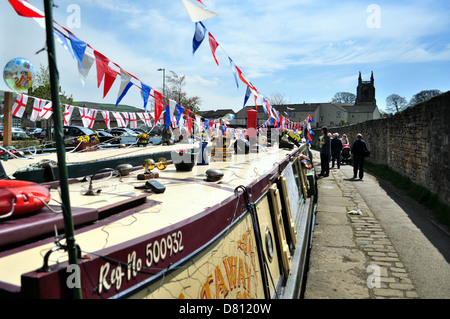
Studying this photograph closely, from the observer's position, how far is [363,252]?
548 centimetres

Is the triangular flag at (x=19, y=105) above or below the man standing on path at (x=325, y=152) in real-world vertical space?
above

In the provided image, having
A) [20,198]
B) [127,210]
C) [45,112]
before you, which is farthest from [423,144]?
[20,198]

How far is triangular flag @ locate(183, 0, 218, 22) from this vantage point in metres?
2.53

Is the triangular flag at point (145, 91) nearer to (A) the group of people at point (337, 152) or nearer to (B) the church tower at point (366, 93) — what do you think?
(A) the group of people at point (337, 152)

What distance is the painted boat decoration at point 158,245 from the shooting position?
118 centimetres

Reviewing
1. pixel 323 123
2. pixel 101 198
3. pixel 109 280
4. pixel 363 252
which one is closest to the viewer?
pixel 109 280

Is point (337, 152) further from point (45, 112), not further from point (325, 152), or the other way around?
point (45, 112)

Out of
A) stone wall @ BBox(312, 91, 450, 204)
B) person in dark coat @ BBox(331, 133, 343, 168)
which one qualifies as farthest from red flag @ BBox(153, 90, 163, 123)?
person in dark coat @ BBox(331, 133, 343, 168)

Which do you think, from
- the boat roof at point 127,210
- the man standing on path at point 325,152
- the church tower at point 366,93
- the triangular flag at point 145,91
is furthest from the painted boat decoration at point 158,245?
the church tower at point 366,93

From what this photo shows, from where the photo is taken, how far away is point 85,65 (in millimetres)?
2727

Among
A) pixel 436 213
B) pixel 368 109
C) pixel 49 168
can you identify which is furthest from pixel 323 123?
pixel 49 168

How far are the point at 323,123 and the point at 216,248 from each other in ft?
292

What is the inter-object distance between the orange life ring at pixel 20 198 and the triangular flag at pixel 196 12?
5.40 ft
